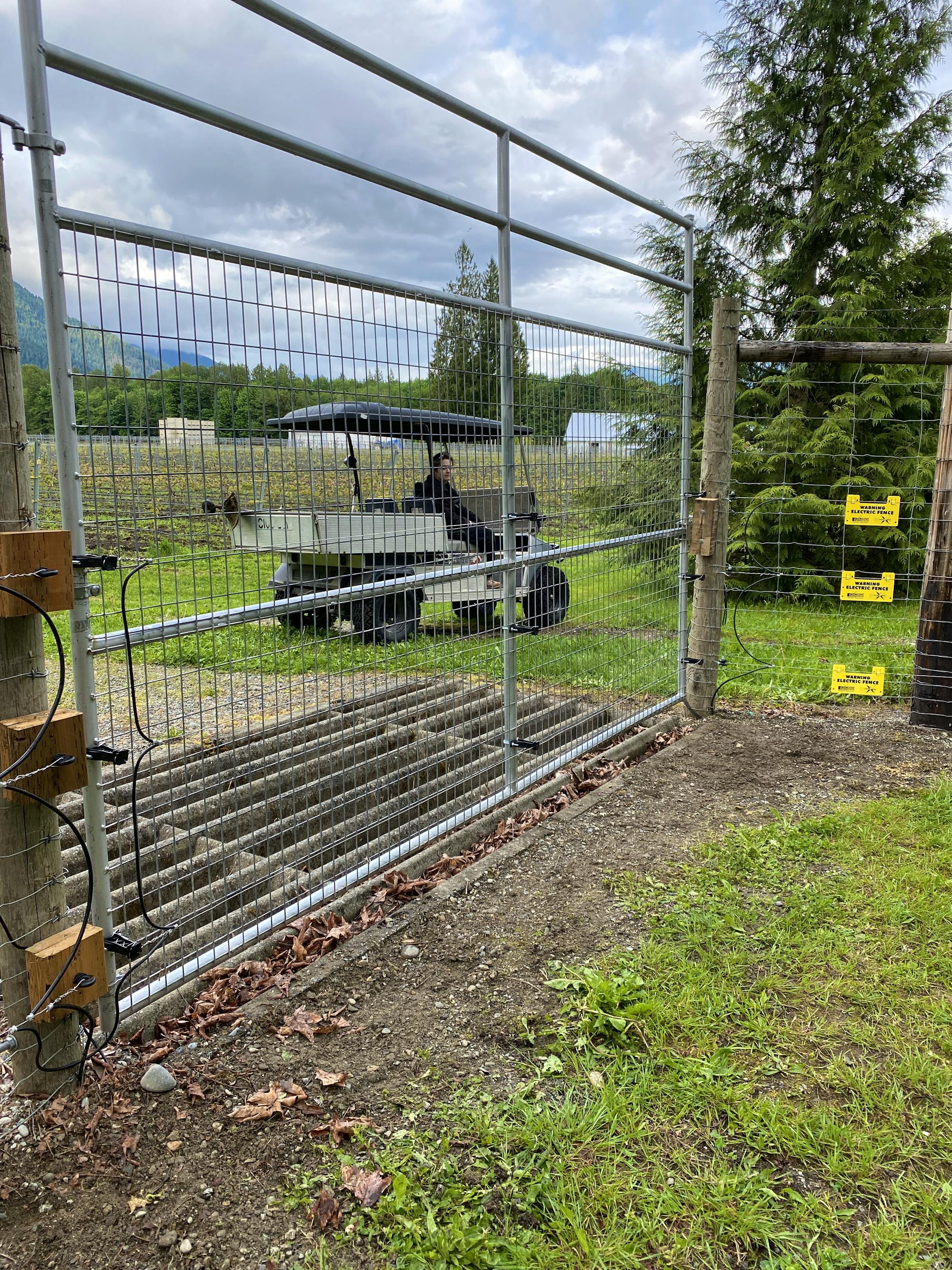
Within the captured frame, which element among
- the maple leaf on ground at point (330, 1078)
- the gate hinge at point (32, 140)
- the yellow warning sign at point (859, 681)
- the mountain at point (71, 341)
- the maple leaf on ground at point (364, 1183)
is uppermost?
the gate hinge at point (32, 140)

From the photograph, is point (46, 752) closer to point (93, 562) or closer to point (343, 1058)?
point (93, 562)

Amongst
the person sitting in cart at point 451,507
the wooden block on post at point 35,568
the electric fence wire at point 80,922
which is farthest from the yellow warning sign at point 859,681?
the wooden block on post at point 35,568

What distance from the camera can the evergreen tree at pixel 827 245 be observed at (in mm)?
9914

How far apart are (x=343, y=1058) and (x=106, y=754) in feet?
3.64

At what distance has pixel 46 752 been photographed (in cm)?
213

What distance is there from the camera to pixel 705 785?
4.67 meters

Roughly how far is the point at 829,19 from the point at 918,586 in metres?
6.95

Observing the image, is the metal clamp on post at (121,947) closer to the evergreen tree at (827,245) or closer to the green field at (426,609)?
the green field at (426,609)

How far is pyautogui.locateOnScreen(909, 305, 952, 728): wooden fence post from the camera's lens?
5.55m

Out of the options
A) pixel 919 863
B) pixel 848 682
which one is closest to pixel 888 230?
pixel 848 682

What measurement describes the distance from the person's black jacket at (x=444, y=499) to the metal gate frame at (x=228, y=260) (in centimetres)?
25

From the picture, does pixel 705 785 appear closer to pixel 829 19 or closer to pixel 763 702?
pixel 763 702

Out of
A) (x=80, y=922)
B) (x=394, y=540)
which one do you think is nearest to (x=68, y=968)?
(x=80, y=922)

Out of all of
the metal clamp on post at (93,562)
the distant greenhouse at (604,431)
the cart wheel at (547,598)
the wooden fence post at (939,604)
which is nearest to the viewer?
the metal clamp on post at (93,562)
